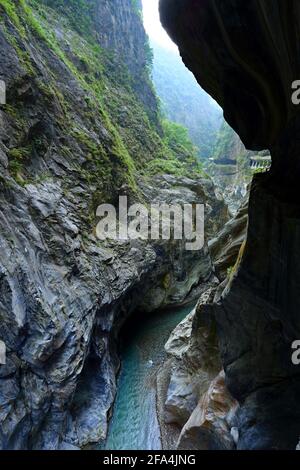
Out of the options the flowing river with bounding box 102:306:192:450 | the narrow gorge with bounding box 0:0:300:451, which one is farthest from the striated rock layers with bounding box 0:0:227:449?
the flowing river with bounding box 102:306:192:450

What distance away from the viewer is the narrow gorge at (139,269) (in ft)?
21.1

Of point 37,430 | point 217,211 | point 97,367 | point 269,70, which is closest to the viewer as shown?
point 269,70

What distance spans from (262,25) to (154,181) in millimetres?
18531

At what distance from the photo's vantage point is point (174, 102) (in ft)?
297

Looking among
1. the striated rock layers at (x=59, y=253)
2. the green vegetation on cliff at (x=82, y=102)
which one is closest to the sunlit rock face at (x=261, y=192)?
the striated rock layers at (x=59, y=253)

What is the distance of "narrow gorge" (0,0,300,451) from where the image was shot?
21.1ft

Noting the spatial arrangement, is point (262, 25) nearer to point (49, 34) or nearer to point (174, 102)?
point (49, 34)

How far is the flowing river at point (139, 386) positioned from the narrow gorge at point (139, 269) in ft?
0.25

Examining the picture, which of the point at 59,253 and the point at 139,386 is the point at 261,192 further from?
the point at 139,386

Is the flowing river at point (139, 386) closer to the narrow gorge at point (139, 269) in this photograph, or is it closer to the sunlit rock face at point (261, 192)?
the narrow gorge at point (139, 269)

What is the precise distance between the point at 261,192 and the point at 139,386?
425 inches

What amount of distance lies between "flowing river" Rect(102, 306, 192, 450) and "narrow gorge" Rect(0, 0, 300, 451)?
0.08 meters

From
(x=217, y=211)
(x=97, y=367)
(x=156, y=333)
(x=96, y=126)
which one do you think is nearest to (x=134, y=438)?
(x=97, y=367)

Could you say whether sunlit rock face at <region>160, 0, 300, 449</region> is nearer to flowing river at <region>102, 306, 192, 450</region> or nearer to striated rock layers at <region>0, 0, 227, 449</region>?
flowing river at <region>102, 306, 192, 450</region>
